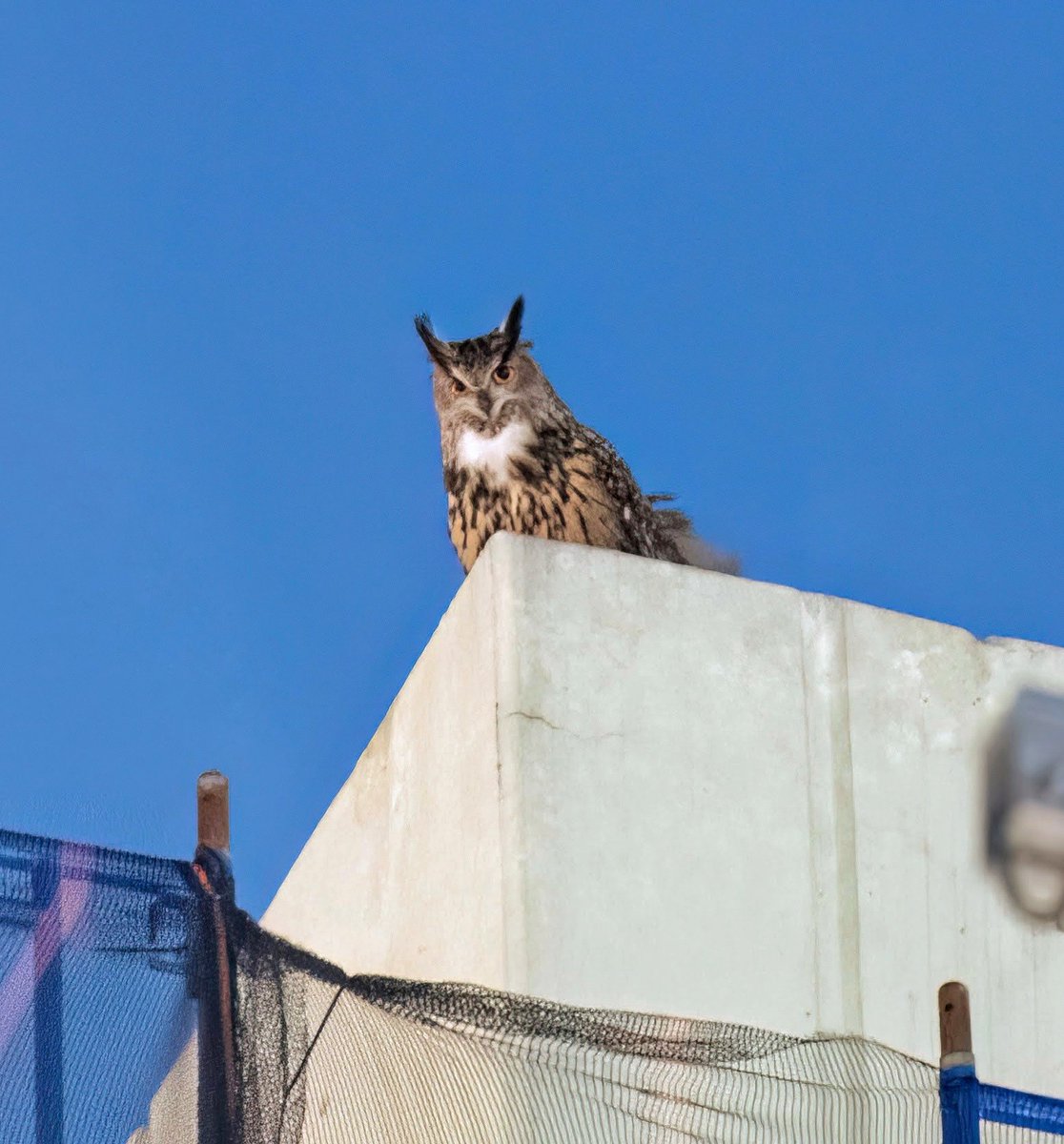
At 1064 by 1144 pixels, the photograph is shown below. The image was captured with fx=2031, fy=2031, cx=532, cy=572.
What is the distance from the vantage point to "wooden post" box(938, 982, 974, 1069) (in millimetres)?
4559

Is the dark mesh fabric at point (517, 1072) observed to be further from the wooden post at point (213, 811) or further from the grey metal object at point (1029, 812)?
the grey metal object at point (1029, 812)

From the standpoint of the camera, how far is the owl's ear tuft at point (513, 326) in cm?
868

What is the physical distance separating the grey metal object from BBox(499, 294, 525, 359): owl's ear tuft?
9.97 ft

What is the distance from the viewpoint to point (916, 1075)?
193 inches

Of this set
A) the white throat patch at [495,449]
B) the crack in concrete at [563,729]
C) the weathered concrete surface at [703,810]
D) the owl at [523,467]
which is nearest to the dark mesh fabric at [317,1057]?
the weathered concrete surface at [703,810]

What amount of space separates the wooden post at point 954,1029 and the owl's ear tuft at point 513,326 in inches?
180

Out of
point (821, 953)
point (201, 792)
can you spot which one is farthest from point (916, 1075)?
point (201, 792)

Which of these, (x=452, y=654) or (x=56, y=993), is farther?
(x=452, y=654)

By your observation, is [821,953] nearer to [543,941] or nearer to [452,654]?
[543,941]

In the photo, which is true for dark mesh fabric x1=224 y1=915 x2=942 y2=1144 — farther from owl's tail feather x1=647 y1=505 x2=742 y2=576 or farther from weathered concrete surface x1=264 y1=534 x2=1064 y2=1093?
owl's tail feather x1=647 y1=505 x2=742 y2=576

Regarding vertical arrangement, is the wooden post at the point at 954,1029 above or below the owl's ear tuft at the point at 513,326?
below

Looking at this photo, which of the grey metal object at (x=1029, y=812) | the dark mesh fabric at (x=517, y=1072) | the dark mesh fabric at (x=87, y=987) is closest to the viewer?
the dark mesh fabric at (x=87, y=987)

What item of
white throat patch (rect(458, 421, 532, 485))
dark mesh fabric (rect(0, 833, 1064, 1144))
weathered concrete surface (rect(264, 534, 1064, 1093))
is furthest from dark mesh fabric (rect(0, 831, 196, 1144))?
white throat patch (rect(458, 421, 532, 485))

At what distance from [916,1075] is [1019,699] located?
199cm
